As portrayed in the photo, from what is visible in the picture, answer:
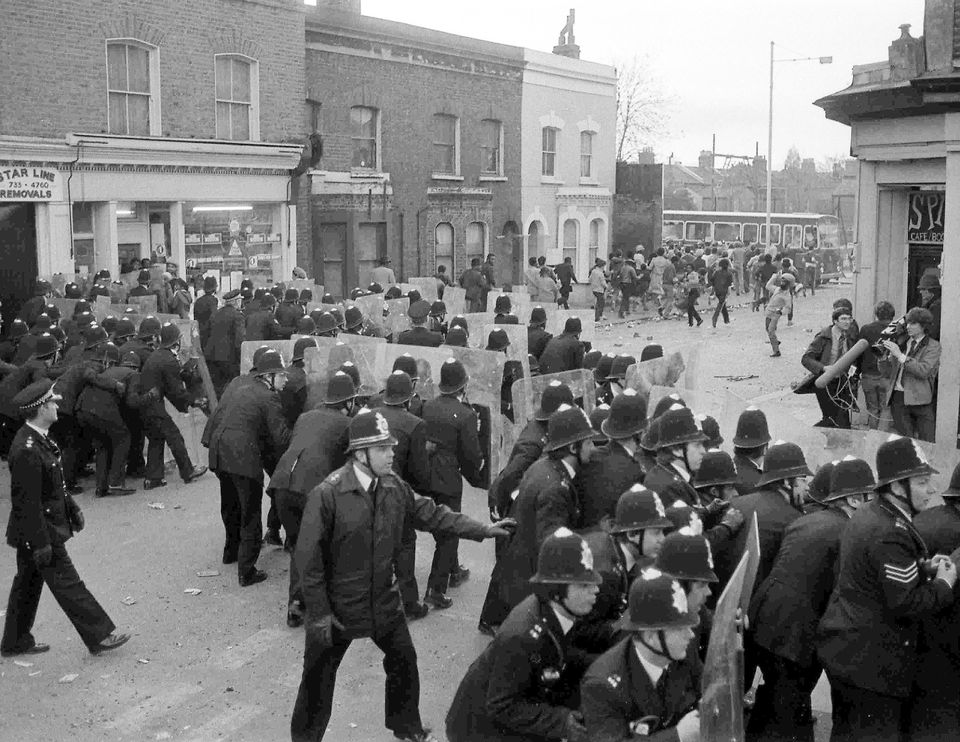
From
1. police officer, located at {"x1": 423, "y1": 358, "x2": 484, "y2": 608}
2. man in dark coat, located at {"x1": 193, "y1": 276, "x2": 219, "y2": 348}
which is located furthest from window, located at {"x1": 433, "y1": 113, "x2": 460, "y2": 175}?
police officer, located at {"x1": 423, "y1": 358, "x2": 484, "y2": 608}

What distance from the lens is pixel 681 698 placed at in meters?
4.31

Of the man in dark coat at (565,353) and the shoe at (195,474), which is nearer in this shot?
the man in dark coat at (565,353)

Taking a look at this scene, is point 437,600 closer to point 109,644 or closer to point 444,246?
point 109,644

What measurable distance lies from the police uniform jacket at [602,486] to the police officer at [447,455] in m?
1.93

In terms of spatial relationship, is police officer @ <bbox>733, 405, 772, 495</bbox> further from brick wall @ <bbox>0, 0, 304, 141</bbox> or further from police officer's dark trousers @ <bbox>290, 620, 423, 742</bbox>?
brick wall @ <bbox>0, 0, 304, 141</bbox>

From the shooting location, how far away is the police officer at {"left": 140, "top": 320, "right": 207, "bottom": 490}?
1175cm

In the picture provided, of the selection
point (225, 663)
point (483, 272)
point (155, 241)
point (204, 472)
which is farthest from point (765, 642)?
point (483, 272)

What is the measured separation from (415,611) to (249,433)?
2021 mm

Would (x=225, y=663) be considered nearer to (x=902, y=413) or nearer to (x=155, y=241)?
(x=902, y=413)

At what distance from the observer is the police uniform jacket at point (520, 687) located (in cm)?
453

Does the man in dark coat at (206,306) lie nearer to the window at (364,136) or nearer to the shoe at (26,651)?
the shoe at (26,651)

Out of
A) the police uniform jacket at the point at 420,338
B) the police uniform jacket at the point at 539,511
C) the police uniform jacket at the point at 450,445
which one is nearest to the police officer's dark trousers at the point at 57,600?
the police uniform jacket at the point at 450,445

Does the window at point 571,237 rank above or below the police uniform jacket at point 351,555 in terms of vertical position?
above

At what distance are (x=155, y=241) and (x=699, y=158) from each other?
85728mm
